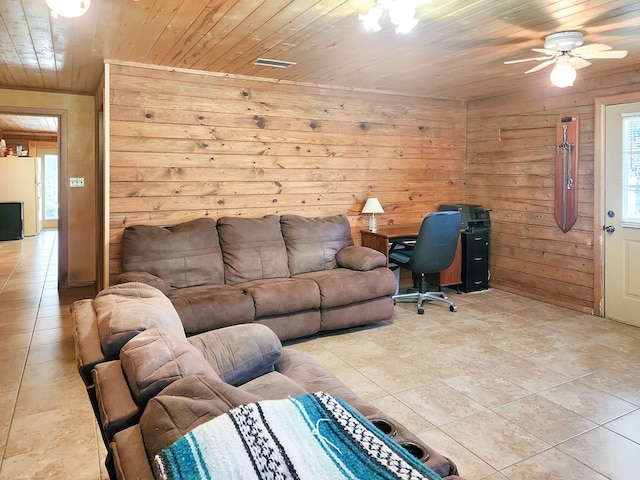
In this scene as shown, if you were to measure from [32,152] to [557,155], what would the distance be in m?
11.5

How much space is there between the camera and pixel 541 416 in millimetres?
2561

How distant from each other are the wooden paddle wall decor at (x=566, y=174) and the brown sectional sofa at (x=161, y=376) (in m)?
3.75

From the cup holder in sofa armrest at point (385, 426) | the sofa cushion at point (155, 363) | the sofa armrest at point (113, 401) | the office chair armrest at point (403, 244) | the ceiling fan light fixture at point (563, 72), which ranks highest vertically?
the ceiling fan light fixture at point (563, 72)

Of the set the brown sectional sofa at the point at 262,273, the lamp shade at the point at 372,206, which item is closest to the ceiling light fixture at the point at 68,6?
the brown sectional sofa at the point at 262,273

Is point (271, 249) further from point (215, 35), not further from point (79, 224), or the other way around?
point (79, 224)

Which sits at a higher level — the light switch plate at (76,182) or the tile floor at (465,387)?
the light switch plate at (76,182)

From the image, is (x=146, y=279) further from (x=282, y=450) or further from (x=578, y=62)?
(x=578, y=62)

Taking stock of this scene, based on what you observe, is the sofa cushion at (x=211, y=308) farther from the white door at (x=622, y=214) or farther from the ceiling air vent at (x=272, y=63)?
the white door at (x=622, y=214)

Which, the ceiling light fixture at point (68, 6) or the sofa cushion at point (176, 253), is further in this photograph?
the sofa cushion at point (176, 253)

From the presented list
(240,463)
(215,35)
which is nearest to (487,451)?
(240,463)

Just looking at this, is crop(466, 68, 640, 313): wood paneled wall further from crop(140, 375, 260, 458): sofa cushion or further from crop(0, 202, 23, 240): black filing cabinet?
crop(0, 202, 23, 240): black filing cabinet

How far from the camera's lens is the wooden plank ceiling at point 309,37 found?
8.65ft

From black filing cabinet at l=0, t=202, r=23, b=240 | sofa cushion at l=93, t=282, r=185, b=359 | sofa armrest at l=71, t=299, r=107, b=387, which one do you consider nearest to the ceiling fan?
sofa cushion at l=93, t=282, r=185, b=359

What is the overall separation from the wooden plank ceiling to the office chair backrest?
1.35 m
